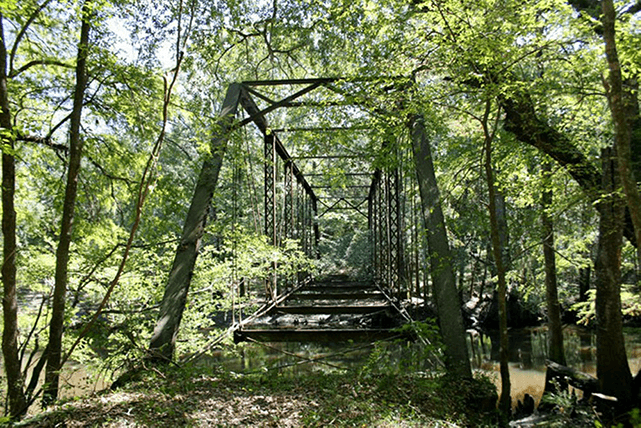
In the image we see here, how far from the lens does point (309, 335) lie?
570cm

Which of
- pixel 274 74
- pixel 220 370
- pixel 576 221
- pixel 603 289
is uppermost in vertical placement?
pixel 274 74

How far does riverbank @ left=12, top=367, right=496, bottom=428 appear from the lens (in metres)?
2.92

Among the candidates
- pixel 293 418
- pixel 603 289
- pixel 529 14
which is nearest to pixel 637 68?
pixel 529 14

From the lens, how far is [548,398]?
19.4ft

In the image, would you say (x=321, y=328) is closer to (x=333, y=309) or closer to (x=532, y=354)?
(x=333, y=309)

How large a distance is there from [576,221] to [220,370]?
29.6 ft

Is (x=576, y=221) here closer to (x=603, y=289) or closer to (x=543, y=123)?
(x=603, y=289)

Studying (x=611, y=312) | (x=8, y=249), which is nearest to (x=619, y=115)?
(x=611, y=312)

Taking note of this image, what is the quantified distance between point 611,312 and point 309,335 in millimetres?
4782

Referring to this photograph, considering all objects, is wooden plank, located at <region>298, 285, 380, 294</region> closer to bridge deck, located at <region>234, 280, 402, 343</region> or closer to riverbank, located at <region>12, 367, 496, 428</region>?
bridge deck, located at <region>234, 280, 402, 343</region>

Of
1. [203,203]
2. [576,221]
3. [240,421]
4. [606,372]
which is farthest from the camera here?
[576,221]

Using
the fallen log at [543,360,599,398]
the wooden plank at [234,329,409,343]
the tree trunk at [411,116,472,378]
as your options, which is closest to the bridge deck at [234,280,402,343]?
the wooden plank at [234,329,409,343]

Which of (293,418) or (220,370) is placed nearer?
(293,418)

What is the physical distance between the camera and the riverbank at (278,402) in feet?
9.59
